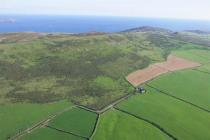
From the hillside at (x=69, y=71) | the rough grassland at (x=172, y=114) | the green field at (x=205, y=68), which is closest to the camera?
the rough grassland at (x=172, y=114)

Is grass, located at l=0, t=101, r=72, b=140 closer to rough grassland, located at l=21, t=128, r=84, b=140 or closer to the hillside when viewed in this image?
the hillside

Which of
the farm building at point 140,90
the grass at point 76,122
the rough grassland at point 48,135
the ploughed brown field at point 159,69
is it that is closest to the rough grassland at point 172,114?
the farm building at point 140,90

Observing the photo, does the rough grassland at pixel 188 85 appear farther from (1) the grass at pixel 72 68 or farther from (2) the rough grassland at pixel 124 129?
(2) the rough grassland at pixel 124 129

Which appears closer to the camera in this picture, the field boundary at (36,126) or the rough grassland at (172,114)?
the field boundary at (36,126)

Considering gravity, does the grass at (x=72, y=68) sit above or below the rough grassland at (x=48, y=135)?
above

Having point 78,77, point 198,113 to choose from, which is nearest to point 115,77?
point 78,77

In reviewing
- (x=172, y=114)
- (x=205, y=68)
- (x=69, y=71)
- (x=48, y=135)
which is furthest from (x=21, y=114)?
(x=205, y=68)

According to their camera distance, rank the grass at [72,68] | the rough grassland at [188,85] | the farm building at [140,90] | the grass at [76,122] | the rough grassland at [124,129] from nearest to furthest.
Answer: the rough grassland at [124,129], the grass at [76,122], the grass at [72,68], the rough grassland at [188,85], the farm building at [140,90]

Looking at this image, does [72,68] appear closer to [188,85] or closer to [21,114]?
[21,114]

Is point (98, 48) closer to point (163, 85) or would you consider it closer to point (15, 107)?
point (163, 85)
